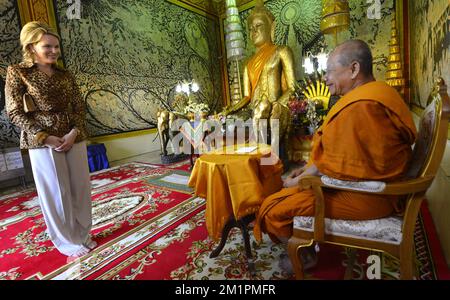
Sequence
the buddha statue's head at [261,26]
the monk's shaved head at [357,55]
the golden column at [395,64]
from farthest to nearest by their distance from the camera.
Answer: the golden column at [395,64], the buddha statue's head at [261,26], the monk's shaved head at [357,55]

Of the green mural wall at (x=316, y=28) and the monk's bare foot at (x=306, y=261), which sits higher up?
the green mural wall at (x=316, y=28)

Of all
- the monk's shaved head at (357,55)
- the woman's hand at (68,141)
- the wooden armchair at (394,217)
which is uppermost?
the monk's shaved head at (357,55)

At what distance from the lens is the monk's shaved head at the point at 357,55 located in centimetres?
109

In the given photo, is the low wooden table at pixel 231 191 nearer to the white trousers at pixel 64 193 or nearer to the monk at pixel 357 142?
the monk at pixel 357 142

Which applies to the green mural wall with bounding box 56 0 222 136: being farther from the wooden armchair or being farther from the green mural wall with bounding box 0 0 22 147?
the wooden armchair

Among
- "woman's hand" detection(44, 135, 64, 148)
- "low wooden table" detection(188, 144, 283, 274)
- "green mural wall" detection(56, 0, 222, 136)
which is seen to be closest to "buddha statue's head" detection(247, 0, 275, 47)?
"green mural wall" detection(56, 0, 222, 136)

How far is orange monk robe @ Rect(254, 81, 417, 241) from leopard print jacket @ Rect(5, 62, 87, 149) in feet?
5.53

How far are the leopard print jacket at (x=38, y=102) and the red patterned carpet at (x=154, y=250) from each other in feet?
2.84

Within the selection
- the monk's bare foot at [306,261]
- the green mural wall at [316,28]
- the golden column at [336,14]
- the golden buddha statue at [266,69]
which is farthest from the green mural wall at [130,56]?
the monk's bare foot at [306,261]

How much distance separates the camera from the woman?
1552mm

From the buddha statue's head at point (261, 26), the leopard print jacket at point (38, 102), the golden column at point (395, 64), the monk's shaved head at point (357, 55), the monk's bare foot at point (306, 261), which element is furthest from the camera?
the golden column at point (395, 64)

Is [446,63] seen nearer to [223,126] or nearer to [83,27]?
[223,126]

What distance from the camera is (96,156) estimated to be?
179 inches

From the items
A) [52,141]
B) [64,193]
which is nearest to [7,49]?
[52,141]
